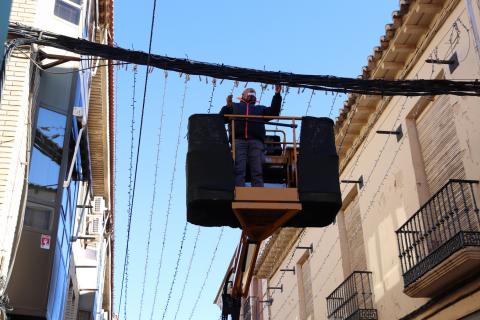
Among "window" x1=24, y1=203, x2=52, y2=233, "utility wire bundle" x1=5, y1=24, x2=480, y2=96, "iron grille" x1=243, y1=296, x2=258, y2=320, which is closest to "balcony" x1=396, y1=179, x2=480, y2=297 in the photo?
"utility wire bundle" x1=5, y1=24, x2=480, y2=96

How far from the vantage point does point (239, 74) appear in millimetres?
7328

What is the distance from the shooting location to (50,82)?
1066 centimetres

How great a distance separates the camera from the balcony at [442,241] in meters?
8.42

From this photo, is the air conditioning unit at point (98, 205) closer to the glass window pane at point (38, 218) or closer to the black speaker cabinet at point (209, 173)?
the glass window pane at point (38, 218)

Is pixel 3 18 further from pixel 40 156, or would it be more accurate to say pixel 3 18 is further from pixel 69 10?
pixel 69 10

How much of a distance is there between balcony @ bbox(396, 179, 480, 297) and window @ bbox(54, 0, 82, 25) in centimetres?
688

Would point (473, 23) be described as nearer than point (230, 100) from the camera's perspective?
No

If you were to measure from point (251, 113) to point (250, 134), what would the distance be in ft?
1.13

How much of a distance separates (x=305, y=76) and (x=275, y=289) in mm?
15098

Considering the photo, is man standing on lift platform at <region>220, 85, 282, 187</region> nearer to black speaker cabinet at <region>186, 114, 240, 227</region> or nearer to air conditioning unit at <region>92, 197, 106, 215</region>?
black speaker cabinet at <region>186, 114, 240, 227</region>

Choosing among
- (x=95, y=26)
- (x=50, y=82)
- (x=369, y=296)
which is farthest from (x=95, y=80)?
(x=369, y=296)

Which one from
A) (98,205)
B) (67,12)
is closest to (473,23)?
(67,12)

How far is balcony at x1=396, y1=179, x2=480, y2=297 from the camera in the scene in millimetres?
8422

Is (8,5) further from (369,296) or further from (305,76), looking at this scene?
(369,296)
